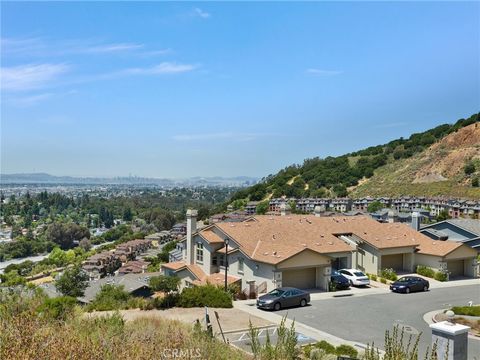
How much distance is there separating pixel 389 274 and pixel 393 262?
308 cm

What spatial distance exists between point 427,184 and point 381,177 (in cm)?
1464

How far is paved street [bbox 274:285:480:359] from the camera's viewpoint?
1778 cm

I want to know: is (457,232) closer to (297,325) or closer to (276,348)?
(297,325)

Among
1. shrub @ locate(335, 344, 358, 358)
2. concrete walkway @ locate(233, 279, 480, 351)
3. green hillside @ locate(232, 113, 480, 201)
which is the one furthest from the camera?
green hillside @ locate(232, 113, 480, 201)

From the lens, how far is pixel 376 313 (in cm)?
2136

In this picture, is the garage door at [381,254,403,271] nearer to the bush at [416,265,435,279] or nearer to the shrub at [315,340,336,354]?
the bush at [416,265,435,279]

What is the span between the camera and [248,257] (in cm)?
2781

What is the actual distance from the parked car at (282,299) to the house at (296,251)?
3.69 meters

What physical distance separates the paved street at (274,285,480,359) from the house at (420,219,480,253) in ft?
38.6

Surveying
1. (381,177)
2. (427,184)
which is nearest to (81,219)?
(381,177)

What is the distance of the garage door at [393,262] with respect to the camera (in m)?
33.6

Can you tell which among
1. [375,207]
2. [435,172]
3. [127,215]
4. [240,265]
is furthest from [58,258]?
[127,215]

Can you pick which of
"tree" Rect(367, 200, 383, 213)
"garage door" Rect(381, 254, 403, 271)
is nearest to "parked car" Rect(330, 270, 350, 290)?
"garage door" Rect(381, 254, 403, 271)

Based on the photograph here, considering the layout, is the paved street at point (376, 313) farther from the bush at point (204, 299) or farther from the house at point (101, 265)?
the house at point (101, 265)
